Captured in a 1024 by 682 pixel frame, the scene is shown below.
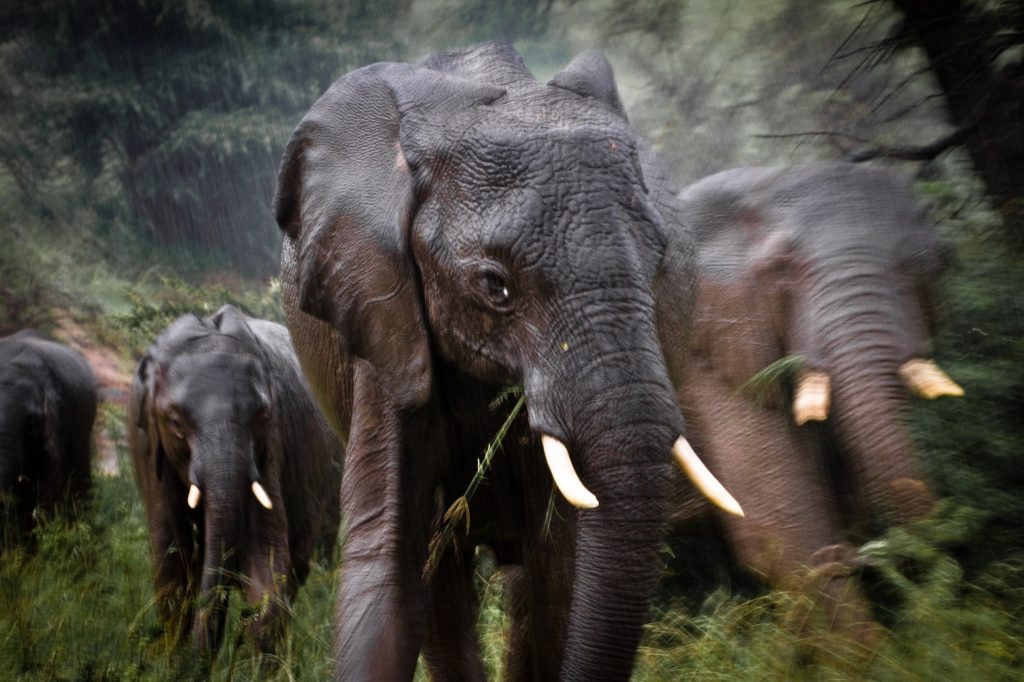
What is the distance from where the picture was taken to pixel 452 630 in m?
4.53

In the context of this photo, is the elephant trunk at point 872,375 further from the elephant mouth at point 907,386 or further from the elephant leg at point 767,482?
the elephant leg at point 767,482

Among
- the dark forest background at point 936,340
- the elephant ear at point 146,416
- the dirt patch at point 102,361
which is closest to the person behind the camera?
the dark forest background at point 936,340

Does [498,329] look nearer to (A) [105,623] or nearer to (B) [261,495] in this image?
(A) [105,623]

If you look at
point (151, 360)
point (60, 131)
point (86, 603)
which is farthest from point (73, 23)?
point (86, 603)

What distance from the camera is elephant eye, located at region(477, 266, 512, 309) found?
3.30m

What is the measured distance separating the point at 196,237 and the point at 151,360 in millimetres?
14073

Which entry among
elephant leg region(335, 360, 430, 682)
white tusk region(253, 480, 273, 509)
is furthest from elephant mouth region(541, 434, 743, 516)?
white tusk region(253, 480, 273, 509)

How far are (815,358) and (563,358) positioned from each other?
2.18 m

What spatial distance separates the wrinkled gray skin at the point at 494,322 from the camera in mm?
3104

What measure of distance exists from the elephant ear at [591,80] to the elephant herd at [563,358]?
0.01 meters

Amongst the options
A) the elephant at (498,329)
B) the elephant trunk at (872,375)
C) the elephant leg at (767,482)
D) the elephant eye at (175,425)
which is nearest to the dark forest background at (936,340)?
the elephant trunk at (872,375)

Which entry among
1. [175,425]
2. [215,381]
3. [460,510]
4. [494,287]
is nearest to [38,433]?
[175,425]

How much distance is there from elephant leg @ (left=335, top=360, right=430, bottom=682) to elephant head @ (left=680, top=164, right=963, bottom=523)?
1871 mm

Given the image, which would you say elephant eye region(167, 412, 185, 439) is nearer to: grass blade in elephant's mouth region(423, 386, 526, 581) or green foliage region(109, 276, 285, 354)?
grass blade in elephant's mouth region(423, 386, 526, 581)
